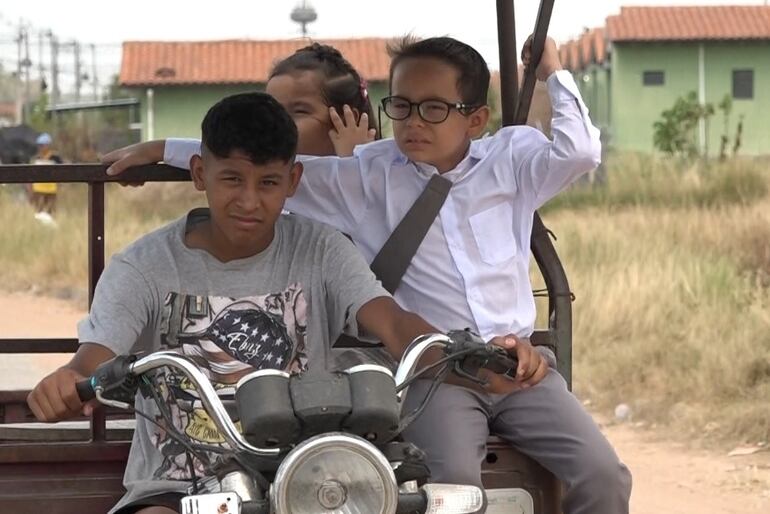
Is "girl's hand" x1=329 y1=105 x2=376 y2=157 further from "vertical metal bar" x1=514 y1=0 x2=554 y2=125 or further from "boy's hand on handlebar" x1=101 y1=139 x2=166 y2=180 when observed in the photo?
"boy's hand on handlebar" x1=101 y1=139 x2=166 y2=180

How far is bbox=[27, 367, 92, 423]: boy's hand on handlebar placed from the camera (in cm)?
277

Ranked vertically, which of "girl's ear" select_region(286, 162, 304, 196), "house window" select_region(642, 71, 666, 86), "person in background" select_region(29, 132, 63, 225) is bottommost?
"girl's ear" select_region(286, 162, 304, 196)

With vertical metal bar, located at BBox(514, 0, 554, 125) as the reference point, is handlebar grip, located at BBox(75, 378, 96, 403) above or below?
below

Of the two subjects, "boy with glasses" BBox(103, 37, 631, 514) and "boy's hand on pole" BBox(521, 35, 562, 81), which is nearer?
"boy with glasses" BBox(103, 37, 631, 514)

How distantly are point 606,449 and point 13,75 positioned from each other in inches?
1602

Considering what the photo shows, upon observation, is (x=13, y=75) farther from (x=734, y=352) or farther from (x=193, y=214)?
(x=193, y=214)

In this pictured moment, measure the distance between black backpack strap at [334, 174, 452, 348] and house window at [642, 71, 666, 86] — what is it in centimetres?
3411

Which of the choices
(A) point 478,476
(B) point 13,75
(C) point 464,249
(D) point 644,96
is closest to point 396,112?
(C) point 464,249

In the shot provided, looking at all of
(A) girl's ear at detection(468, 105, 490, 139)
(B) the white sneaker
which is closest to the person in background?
(B) the white sneaker

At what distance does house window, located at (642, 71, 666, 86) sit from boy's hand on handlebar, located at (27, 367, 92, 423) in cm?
3517

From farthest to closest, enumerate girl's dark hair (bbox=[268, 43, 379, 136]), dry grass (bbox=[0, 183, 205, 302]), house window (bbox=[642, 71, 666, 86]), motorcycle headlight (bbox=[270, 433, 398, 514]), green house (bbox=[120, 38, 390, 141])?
house window (bbox=[642, 71, 666, 86]), green house (bbox=[120, 38, 390, 141]), dry grass (bbox=[0, 183, 205, 302]), girl's dark hair (bbox=[268, 43, 379, 136]), motorcycle headlight (bbox=[270, 433, 398, 514])

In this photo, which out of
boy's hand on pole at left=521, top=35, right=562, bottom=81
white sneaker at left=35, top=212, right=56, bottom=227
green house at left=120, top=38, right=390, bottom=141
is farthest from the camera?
green house at left=120, top=38, right=390, bottom=141

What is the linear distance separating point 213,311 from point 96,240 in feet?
1.46

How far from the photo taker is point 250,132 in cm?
324
